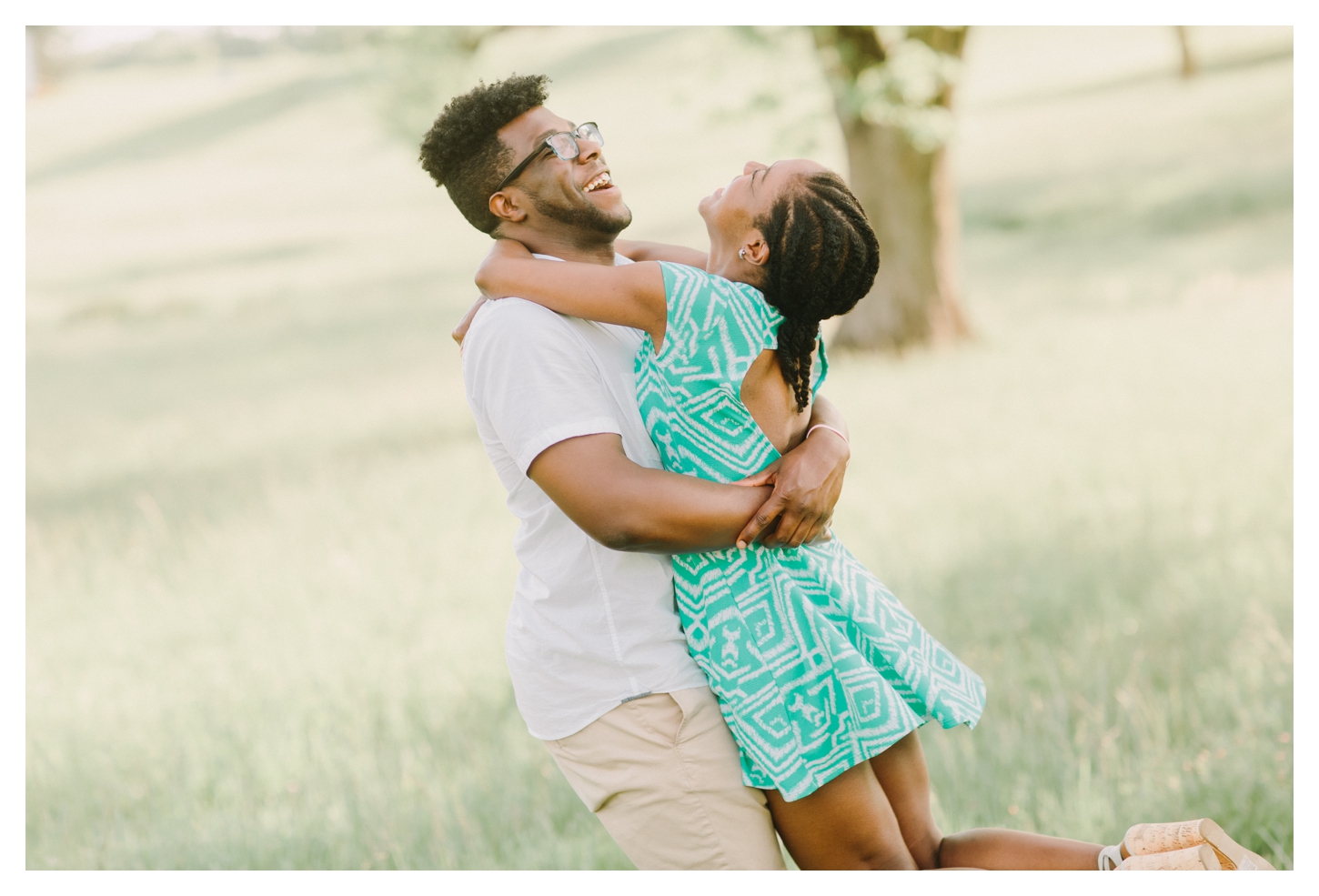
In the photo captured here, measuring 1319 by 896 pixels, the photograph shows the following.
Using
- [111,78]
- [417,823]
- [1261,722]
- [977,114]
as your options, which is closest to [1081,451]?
[1261,722]

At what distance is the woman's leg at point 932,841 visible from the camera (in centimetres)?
231

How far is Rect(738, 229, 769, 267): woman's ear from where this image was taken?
228cm

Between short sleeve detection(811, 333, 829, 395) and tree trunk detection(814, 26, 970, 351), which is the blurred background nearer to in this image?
tree trunk detection(814, 26, 970, 351)

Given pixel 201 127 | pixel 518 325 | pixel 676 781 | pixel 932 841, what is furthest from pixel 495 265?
pixel 201 127

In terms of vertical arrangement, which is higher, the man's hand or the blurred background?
the man's hand

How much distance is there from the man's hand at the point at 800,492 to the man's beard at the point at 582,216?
65 cm

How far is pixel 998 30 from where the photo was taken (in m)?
24.0

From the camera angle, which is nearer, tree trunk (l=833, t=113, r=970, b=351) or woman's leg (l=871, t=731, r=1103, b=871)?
woman's leg (l=871, t=731, r=1103, b=871)

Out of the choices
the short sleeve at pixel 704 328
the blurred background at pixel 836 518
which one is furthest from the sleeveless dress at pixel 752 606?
the blurred background at pixel 836 518

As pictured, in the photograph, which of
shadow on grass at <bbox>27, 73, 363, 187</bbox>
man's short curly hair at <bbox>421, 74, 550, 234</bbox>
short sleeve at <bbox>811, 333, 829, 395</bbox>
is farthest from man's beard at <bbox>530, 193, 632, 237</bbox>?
shadow on grass at <bbox>27, 73, 363, 187</bbox>

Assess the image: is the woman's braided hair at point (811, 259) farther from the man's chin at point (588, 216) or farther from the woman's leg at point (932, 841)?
the woman's leg at point (932, 841)

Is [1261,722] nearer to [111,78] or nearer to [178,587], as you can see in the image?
[178,587]

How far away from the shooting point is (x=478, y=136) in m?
2.40

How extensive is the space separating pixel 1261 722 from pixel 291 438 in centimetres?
874
